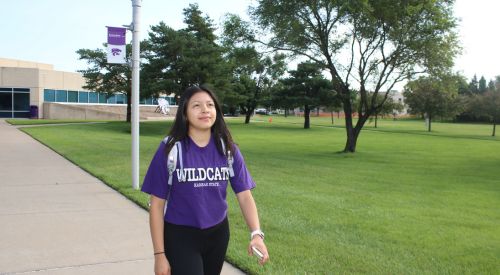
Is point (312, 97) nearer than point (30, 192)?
No

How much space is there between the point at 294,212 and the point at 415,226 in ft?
5.79

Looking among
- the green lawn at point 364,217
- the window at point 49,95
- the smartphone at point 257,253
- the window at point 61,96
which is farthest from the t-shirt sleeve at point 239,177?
the window at point 61,96

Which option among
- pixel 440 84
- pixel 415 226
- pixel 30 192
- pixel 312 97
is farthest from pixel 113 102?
pixel 415 226

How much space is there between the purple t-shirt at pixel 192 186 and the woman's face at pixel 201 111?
0.12m

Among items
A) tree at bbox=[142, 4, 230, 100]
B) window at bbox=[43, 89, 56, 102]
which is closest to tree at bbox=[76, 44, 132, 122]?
tree at bbox=[142, 4, 230, 100]

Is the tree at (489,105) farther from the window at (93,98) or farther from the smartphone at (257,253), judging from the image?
the smartphone at (257,253)

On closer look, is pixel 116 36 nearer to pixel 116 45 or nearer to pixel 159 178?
pixel 116 45

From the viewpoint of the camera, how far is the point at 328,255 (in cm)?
527

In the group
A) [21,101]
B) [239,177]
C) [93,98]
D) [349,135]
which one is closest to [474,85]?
[93,98]

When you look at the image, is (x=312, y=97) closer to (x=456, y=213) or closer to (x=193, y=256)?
(x=456, y=213)

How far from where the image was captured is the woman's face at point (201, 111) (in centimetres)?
Result: 286

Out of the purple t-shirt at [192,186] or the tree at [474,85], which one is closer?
the purple t-shirt at [192,186]

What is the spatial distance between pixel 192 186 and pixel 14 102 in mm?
49807

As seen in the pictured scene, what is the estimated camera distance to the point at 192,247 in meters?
2.77
